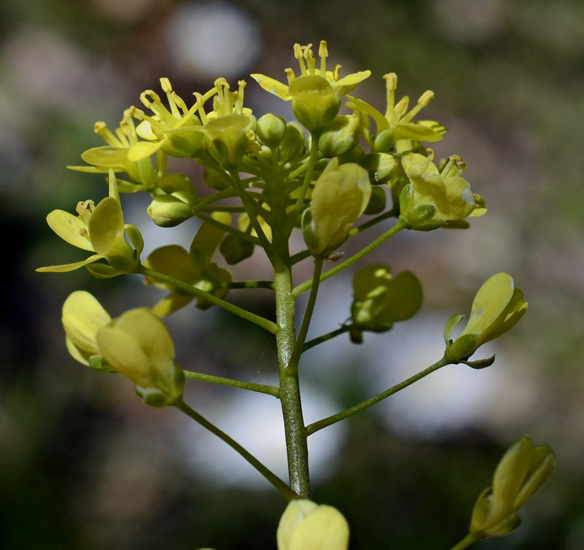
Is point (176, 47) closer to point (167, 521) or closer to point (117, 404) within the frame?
point (117, 404)

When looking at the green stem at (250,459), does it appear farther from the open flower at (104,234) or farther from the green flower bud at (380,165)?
the green flower bud at (380,165)

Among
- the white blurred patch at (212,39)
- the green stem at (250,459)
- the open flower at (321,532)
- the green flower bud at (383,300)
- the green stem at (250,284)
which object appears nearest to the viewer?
the open flower at (321,532)

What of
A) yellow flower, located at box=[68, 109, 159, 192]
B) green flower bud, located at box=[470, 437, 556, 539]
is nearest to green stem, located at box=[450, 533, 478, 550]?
green flower bud, located at box=[470, 437, 556, 539]

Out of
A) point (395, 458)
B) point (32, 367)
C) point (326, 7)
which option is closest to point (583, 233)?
point (395, 458)

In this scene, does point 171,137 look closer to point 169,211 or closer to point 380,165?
point 169,211

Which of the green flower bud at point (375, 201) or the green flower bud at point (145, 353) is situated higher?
the green flower bud at point (375, 201)

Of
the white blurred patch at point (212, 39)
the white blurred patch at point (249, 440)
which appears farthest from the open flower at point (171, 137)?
the white blurred patch at point (212, 39)

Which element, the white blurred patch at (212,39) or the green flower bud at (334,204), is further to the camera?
the white blurred patch at (212,39)

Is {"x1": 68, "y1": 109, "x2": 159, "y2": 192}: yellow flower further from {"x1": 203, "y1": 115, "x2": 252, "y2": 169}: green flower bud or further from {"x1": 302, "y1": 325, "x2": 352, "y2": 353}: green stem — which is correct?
{"x1": 302, "y1": 325, "x2": 352, "y2": 353}: green stem

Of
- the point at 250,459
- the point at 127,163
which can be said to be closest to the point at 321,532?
the point at 250,459
